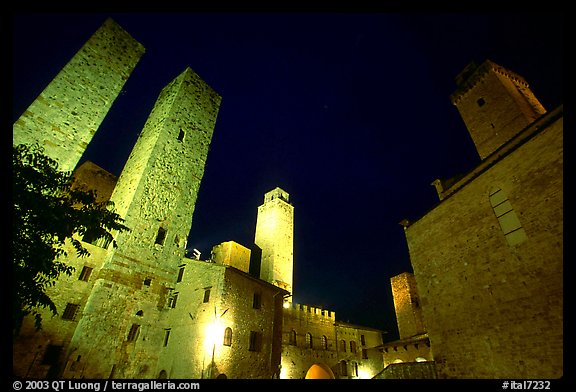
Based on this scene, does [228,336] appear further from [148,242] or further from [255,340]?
[148,242]

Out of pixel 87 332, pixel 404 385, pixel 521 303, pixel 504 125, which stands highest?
pixel 504 125

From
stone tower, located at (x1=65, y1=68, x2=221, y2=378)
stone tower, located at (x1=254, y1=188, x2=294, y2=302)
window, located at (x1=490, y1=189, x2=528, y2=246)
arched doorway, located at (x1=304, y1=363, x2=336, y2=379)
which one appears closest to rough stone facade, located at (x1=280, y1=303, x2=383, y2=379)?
arched doorway, located at (x1=304, y1=363, x2=336, y2=379)

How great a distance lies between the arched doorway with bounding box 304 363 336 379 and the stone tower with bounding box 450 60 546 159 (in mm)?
22193

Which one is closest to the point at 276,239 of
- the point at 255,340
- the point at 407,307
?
the point at 407,307

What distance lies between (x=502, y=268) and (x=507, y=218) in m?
1.68

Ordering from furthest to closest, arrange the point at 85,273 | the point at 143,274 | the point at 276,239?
the point at 276,239
the point at 143,274
the point at 85,273

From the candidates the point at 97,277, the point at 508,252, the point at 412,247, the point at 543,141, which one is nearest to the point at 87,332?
the point at 97,277

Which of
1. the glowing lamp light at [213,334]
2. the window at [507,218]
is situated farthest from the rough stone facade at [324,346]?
the window at [507,218]

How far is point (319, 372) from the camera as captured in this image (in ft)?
85.4

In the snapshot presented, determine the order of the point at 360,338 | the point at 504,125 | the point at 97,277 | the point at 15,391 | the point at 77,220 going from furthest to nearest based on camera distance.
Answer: the point at 360,338
the point at 504,125
the point at 97,277
the point at 77,220
the point at 15,391

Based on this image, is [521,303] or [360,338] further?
[360,338]

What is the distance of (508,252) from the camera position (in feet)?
28.8

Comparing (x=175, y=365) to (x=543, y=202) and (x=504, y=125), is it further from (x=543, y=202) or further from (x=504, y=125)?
(x=504, y=125)

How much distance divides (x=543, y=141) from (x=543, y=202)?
195 centimetres
